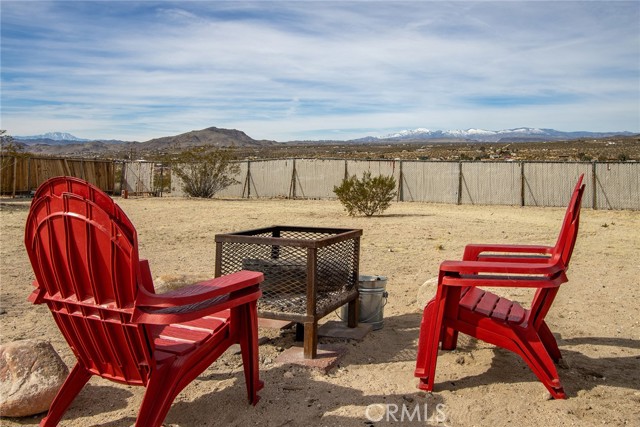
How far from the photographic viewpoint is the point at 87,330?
298 centimetres

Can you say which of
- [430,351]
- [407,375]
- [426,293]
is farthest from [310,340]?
[426,293]

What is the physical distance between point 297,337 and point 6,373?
7.03 ft

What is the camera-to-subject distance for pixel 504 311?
3.97 m

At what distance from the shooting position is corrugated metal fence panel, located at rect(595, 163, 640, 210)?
19578 millimetres

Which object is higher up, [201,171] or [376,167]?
[376,167]

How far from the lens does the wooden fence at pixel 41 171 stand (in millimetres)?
22375

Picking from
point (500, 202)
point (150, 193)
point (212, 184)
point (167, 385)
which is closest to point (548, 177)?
point (500, 202)

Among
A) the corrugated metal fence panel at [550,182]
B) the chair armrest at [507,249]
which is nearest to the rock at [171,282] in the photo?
the chair armrest at [507,249]

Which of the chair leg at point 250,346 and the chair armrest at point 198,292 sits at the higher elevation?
the chair armrest at point 198,292

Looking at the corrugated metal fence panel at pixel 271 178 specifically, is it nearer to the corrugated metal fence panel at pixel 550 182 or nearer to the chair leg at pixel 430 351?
the corrugated metal fence panel at pixel 550 182

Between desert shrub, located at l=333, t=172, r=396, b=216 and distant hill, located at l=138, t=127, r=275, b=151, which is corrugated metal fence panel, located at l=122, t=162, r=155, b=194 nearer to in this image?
desert shrub, located at l=333, t=172, r=396, b=216

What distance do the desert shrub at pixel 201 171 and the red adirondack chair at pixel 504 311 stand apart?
71.5 ft

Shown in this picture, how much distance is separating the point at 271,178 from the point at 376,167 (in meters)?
4.75

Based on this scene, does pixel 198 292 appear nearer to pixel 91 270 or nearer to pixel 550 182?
pixel 91 270
